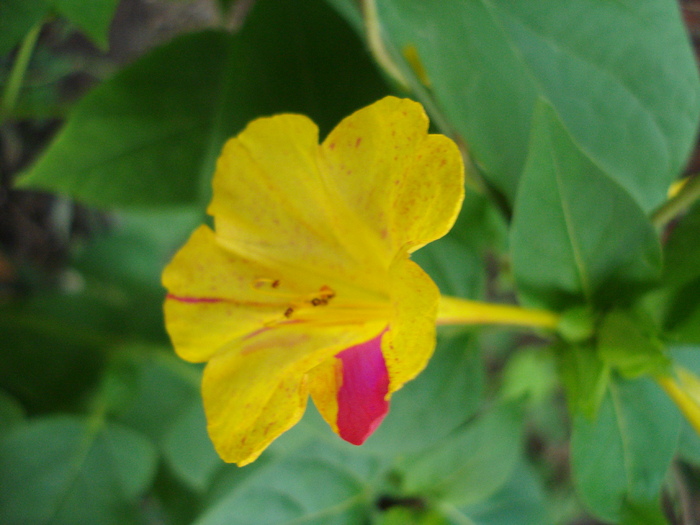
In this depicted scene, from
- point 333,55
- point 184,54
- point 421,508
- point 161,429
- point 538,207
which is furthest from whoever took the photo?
point 161,429

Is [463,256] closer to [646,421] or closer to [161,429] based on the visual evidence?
[646,421]

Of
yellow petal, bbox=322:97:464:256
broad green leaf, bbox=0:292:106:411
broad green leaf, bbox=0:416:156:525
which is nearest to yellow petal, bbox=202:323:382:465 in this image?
yellow petal, bbox=322:97:464:256

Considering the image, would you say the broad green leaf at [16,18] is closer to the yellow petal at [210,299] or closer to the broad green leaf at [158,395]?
the yellow petal at [210,299]

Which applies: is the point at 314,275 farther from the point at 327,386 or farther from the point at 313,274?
the point at 327,386

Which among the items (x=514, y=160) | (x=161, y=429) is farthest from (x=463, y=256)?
(x=161, y=429)

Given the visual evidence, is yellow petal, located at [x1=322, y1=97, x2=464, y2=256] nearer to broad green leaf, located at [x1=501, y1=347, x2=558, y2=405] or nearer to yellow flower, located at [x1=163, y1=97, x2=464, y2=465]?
yellow flower, located at [x1=163, y1=97, x2=464, y2=465]

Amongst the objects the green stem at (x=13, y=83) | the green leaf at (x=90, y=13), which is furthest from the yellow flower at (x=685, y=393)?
the green stem at (x=13, y=83)

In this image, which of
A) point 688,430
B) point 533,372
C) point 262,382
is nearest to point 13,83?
point 262,382
